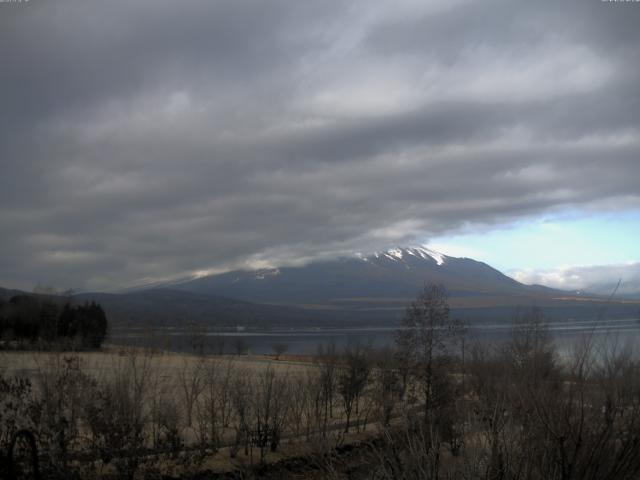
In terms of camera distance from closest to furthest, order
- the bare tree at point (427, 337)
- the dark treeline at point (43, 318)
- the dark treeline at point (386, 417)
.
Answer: the dark treeline at point (386, 417) → the bare tree at point (427, 337) → the dark treeline at point (43, 318)

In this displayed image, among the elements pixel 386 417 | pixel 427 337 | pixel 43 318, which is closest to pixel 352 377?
pixel 427 337

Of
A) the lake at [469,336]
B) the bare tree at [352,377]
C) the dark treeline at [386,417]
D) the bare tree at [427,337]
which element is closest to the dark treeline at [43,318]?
the lake at [469,336]

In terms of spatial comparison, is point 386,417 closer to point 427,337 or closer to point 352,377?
point 427,337

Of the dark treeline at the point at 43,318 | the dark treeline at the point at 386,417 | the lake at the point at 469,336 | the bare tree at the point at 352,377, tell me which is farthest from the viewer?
the dark treeline at the point at 43,318

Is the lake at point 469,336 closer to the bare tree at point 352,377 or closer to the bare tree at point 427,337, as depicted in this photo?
the bare tree at point 427,337

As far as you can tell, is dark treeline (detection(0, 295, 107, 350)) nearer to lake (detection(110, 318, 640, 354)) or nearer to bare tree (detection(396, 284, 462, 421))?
lake (detection(110, 318, 640, 354))

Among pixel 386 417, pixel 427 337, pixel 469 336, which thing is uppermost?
pixel 427 337

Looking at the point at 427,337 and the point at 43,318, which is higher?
the point at 43,318

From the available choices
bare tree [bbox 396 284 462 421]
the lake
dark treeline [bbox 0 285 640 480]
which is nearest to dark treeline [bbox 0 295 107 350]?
the lake

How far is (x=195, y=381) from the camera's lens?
2547cm

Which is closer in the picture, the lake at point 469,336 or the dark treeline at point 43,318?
the lake at point 469,336

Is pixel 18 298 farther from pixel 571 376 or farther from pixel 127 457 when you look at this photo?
pixel 571 376

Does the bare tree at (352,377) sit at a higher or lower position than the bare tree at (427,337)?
lower

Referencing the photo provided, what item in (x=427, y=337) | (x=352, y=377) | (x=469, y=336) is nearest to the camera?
(x=427, y=337)
